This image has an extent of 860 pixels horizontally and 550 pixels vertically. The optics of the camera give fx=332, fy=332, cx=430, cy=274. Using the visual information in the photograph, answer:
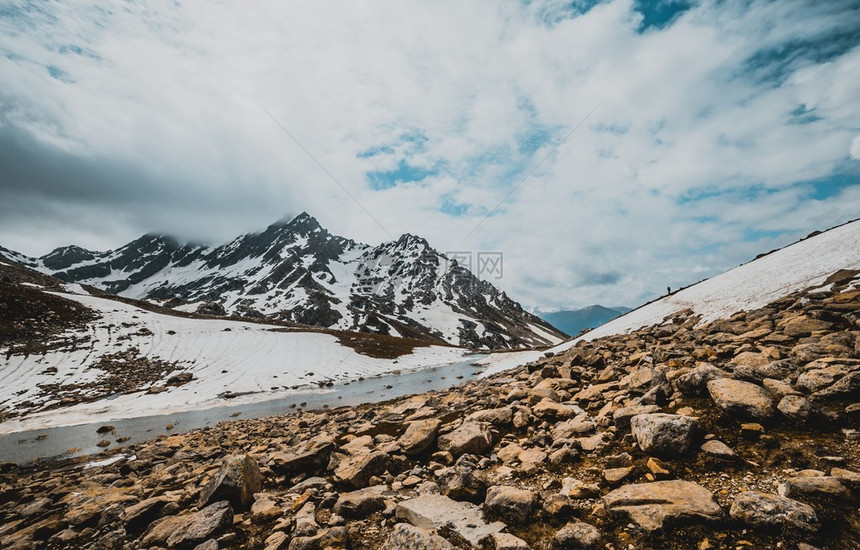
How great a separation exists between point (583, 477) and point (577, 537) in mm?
1804

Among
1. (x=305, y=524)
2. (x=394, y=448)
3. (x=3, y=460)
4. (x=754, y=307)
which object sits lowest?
(x=3, y=460)

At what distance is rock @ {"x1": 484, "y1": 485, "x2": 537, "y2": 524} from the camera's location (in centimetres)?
521

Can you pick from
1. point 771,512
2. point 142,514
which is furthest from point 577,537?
point 142,514

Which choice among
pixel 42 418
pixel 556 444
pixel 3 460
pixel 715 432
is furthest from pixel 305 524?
pixel 42 418

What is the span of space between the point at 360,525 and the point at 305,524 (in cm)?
101

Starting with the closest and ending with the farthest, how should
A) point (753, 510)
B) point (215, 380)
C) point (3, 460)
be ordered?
point (753, 510), point (3, 460), point (215, 380)

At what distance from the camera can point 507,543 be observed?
14.9ft

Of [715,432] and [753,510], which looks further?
[715,432]

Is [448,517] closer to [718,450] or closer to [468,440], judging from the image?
[468,440]

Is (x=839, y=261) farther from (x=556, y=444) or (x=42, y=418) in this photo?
(x=42, y=418)

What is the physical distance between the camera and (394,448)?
8.84 metres

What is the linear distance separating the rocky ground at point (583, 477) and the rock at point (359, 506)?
0.10ft

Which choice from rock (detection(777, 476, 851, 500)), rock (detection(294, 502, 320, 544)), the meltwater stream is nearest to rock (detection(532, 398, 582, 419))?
rock (detection(777, 476, 851, 500))

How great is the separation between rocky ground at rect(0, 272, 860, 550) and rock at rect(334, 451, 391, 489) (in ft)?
0.14
